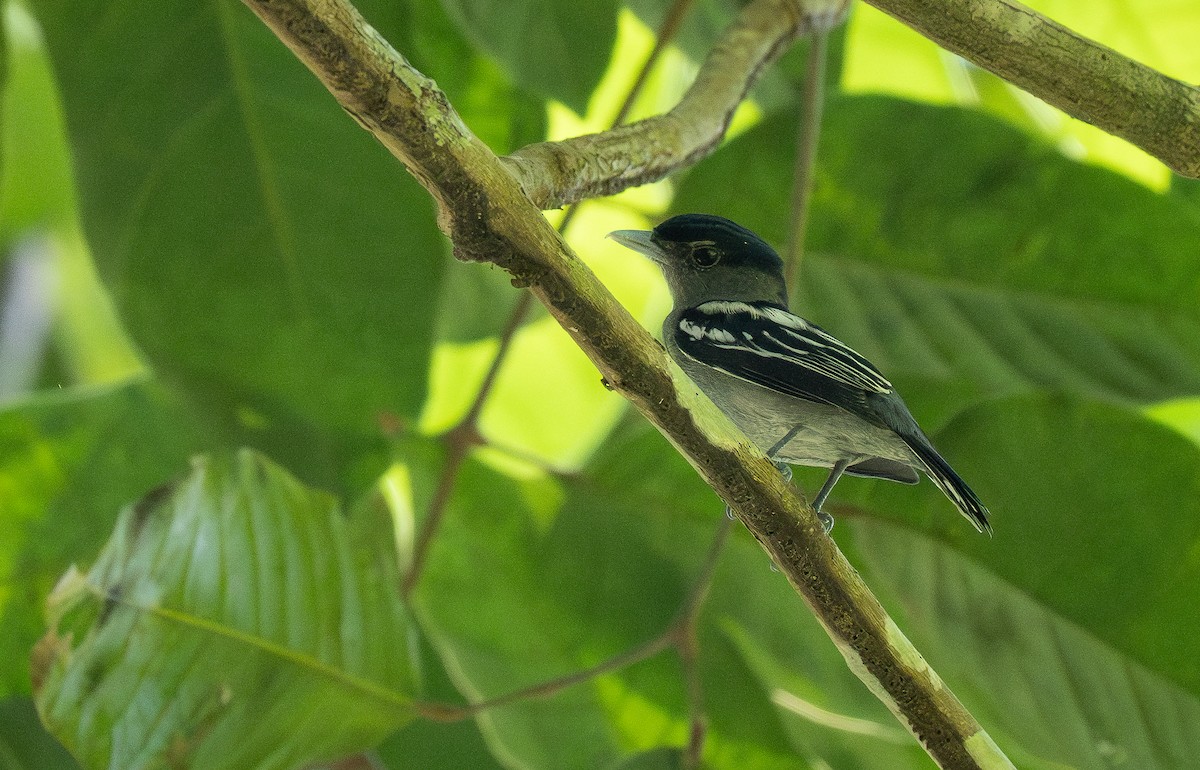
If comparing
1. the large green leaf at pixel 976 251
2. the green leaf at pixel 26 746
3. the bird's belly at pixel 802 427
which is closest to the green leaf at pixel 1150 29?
the large green leaf at pixel 976 251

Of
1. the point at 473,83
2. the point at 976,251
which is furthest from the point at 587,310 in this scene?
the point at 473,83

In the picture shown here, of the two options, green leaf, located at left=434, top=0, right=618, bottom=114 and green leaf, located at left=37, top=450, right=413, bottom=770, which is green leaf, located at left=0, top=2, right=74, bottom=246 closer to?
green leaf, located at left=434, top=0, right=618, bottom=114

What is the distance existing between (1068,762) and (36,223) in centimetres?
165

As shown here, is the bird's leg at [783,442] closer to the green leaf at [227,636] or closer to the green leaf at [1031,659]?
the green leaf at [1031,659]

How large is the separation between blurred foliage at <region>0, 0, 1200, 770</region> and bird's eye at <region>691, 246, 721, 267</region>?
29 centimetres

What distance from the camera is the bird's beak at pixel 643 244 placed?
2.19 feet

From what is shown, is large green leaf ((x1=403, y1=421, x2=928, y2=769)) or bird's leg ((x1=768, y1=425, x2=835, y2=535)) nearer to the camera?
bird's leg ((x1=768, y1=425, x2=835, y2=535))

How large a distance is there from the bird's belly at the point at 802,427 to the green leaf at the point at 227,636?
17.6 inches

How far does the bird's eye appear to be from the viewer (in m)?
0.67

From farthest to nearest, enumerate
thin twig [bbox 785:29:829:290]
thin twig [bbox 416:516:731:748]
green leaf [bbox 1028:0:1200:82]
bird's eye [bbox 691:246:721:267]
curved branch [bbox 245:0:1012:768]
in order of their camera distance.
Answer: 1. green leaf [bbox 1028:0:1200:82]
2. thin twig [bbox 416:516:731:748]
3. thin twig [bbox 785:29:829:290]
4. bird's eye [bbox 691:246:721:267]
5. curved branch [bbox 245:0:1012:768]

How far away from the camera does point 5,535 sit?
117 cm

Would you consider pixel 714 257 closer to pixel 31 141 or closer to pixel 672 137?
pixel 672 137

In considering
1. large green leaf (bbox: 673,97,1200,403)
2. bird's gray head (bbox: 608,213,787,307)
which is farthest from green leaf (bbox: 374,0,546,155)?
bird's gray head (bbox: 608,213,787,307)

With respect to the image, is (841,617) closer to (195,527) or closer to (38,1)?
(195,527)
